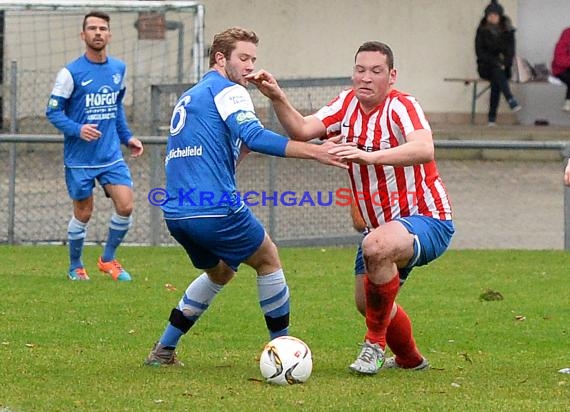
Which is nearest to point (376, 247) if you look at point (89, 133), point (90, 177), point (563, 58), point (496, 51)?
point (89, 133)

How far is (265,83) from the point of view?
290 inches

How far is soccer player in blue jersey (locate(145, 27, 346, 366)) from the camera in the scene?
7.46 meters

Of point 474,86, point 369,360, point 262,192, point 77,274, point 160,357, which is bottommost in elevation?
point 77,274

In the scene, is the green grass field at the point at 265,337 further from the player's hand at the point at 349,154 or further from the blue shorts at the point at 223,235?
the player's hand at the point at 349,154

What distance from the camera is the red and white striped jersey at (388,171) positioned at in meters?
7.62

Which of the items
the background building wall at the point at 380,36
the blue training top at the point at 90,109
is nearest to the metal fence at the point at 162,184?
the blue training top at the point at 90,109

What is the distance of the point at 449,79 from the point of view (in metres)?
25.2

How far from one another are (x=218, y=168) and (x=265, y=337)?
203 centimetres

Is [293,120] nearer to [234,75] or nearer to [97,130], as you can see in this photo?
[234,75]

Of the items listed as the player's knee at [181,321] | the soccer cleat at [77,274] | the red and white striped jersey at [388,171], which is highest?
the red and white striped jersey at [388,171]

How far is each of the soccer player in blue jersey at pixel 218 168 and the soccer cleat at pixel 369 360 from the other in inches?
22.1

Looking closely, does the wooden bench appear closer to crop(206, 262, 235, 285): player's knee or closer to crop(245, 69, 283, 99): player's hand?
crop(206, 262, 235, 285): player's knee

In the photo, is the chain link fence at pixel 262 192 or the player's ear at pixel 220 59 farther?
the chain link fence at pixel 262 192

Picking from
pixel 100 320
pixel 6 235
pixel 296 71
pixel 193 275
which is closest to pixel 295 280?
pixel 193 275
